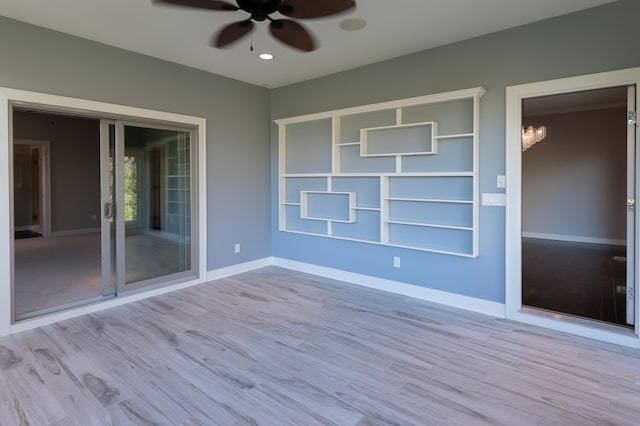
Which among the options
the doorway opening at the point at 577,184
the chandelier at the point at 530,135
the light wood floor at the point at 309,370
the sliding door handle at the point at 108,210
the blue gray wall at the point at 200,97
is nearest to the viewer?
the light wood floor at the point at 309,370

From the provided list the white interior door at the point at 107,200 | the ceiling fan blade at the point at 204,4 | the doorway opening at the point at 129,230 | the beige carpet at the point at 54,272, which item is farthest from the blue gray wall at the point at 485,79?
the beige carpet at the point at 54,272

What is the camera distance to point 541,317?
11.0 ft

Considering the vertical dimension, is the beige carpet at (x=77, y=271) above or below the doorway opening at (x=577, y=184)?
below

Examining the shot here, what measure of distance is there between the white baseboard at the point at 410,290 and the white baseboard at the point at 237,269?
35 cm

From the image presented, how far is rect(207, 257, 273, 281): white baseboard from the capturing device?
16.0ft

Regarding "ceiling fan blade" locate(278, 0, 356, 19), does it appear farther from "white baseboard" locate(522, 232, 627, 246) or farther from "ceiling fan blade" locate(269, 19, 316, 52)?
"white baseboard" locate(522, 232, 627, 246)

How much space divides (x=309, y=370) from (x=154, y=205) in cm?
296

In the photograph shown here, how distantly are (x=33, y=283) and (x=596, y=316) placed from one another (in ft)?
20.7

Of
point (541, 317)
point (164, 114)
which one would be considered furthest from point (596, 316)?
point (164, 114)

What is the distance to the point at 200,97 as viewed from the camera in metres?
4.63

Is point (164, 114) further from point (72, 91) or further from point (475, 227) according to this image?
point (475, 227)

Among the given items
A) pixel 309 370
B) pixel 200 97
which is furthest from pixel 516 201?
pixel 200 97

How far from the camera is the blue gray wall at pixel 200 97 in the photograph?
3316 millimetres

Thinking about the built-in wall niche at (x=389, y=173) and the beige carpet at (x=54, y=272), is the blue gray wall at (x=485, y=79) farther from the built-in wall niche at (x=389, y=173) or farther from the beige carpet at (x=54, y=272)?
the beige carpet at (x=54, y=272)
